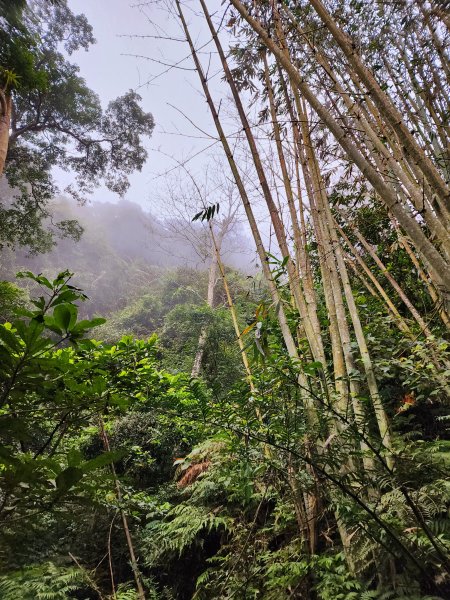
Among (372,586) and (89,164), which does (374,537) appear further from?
(89,164)

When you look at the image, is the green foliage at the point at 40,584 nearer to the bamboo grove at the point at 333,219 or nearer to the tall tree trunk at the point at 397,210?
the bamboo grove at the point at 333,219

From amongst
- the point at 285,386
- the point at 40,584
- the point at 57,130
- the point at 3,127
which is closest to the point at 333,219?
the point at 285,386

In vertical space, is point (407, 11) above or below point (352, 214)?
above

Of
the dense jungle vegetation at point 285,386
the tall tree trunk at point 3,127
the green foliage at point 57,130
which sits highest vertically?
the green foliage at point 57,130

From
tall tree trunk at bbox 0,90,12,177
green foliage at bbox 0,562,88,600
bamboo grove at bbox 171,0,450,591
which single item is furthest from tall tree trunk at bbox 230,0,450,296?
tall tree trunk at bbox 0,90,12,177

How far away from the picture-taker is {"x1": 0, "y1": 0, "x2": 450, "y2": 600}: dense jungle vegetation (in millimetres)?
852

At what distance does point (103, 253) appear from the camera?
910 inches

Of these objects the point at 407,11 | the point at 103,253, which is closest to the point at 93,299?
the point at 103,253

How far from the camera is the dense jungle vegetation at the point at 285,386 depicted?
0.85 meters

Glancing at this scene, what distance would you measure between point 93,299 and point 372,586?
65.5 feet

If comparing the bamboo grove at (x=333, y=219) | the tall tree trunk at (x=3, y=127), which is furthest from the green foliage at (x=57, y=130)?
the bamboo grove at (x=333, y=219)

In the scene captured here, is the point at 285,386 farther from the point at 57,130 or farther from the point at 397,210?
the point at 57,130

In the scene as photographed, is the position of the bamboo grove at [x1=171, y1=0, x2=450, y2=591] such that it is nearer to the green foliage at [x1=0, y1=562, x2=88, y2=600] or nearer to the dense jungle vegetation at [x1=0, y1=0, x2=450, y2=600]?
A: the dense jungle vegetation at [x1=0, y1=0, x2=450, y2=600]

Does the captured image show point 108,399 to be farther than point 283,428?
No
